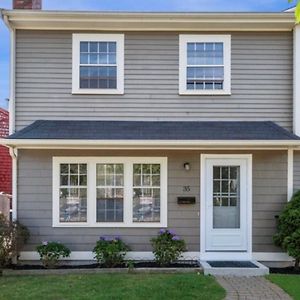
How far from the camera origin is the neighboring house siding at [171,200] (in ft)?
33.9

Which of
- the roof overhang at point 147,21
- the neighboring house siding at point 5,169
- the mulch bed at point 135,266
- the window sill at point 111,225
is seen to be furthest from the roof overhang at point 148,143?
the neighboring house siding at point 5,169

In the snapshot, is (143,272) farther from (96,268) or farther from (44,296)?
(44,296)

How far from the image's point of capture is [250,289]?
786 centimetres

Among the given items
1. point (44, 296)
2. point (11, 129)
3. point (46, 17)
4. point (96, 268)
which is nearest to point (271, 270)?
point (96, 268)

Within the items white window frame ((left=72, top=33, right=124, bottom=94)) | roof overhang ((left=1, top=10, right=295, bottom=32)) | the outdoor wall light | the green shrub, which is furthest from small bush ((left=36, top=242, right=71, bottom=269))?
roof overhang ((left=1, top=10, right=295, bottom=32))

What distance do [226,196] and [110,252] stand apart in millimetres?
2867

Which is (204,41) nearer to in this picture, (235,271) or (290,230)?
(290,230)

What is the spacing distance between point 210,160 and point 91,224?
298cm

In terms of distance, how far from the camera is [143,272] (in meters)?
9.39

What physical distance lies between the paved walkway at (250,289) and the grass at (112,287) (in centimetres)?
19

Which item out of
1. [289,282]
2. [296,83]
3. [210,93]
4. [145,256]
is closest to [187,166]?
[210,93]

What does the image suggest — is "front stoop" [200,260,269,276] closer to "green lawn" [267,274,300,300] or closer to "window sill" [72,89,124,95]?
"green lawn" [267,274,300,300]

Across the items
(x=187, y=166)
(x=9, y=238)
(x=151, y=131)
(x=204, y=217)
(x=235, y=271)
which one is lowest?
(x=235, y=271)

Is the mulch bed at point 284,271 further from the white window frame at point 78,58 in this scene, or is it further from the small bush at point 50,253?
the white window frame at point 78,58
